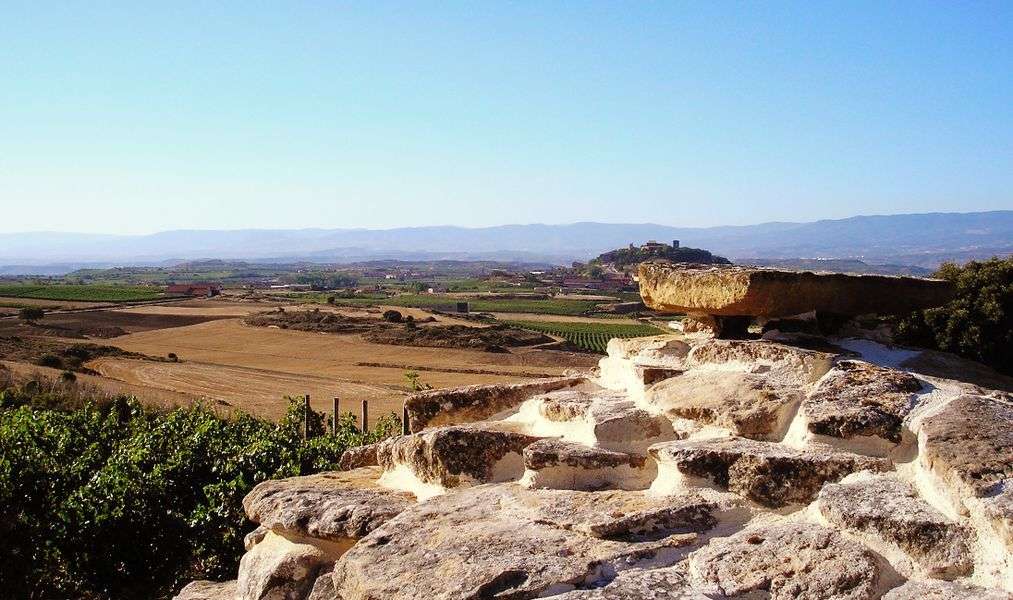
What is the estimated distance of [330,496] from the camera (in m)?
5.28

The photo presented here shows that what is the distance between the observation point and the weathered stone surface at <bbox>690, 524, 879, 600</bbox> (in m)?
3.52

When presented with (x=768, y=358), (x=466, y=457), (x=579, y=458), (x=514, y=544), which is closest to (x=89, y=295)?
(x=466, y=457)

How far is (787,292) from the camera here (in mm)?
5680

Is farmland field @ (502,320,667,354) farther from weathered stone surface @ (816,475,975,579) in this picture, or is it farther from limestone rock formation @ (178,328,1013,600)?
weathered stone surface @ (816,475,975,579)

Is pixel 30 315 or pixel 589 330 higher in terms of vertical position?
pixel 30 315

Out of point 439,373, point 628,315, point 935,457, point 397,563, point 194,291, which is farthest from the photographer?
point 194,291

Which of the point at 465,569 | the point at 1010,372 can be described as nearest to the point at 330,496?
the point at 465,569

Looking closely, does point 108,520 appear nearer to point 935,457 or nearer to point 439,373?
point 935,457

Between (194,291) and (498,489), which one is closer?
(498,489)

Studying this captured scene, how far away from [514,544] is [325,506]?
1.56m

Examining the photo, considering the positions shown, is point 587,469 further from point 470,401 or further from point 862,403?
point 470,401

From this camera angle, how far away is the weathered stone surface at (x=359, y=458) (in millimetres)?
6574

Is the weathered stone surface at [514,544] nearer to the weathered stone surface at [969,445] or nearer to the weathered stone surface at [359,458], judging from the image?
the weathered stone surface at [969,445]

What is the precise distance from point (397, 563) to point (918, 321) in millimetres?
9911
